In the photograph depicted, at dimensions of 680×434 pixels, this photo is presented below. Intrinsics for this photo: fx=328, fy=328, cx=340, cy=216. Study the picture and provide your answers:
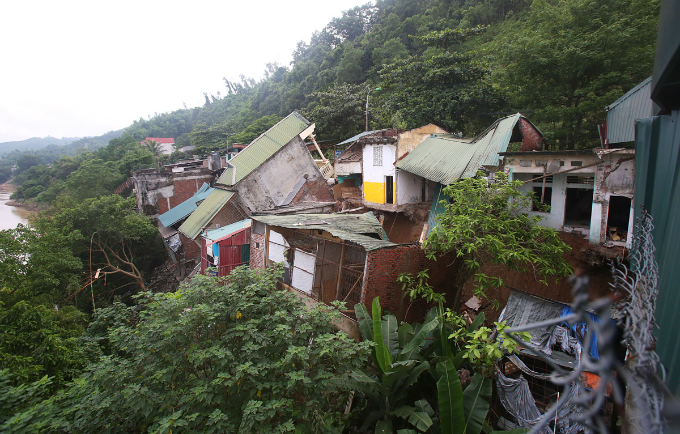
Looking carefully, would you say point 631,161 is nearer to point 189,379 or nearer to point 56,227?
point 189,379

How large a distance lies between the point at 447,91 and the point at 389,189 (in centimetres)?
661

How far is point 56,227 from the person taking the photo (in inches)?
585

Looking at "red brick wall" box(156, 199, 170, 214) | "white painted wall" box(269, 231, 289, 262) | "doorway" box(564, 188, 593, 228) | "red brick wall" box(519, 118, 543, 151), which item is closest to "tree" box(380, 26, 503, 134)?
"red brick wall" box(519, 118, 543, 151)

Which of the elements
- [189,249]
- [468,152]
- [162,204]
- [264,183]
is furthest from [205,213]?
[468,152]

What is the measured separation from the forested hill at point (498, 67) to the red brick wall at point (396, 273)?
9.23m

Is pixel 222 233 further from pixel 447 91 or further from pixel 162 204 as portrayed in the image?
pixel 162 204

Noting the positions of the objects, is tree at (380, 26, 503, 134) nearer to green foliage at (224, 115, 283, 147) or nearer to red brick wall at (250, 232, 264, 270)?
red brick wall at (250, 232, 264, 270)

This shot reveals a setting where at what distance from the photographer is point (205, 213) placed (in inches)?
700

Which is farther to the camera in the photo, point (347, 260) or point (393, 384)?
point (347, 260)

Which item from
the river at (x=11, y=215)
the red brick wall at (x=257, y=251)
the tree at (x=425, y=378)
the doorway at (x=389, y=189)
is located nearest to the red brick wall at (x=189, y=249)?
the red brick wall at (x=257, y=251)

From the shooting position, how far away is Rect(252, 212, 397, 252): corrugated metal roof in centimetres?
755

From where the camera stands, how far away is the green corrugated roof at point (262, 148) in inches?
726

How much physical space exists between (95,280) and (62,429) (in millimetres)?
14683

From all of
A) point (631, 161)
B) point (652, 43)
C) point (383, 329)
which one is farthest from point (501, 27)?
point (383, 329)
